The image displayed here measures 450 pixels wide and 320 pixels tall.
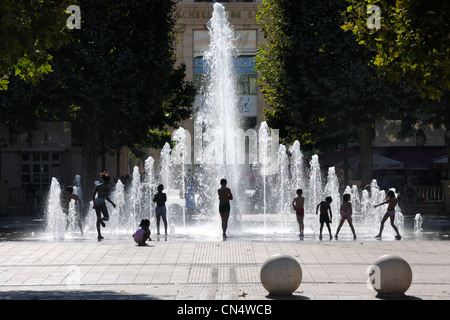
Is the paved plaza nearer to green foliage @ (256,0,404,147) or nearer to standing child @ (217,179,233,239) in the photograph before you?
standing child @ (217,179,233,239)

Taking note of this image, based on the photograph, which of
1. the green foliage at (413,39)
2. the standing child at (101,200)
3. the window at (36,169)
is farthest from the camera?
the window at (36,169)

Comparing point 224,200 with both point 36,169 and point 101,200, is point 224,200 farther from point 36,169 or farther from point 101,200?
point 36,169

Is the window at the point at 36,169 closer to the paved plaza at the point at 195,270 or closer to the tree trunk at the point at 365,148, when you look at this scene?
the tree trunk at the point at 365,148

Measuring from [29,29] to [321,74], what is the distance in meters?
25.0

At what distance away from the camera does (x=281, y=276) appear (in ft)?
37.1

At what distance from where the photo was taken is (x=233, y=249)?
18.3 m

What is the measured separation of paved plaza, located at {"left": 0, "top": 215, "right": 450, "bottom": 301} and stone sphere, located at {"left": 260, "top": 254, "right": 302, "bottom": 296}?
0.53 feet

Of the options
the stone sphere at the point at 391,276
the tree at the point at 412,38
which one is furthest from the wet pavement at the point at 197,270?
the tree at the point at 412,38

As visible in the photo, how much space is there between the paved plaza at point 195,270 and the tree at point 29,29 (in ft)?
11.7

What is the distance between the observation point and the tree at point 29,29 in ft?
41.9

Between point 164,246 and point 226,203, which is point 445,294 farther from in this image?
point 226,203

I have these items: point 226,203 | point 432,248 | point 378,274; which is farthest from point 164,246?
point 378,274

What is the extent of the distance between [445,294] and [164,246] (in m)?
8.57
